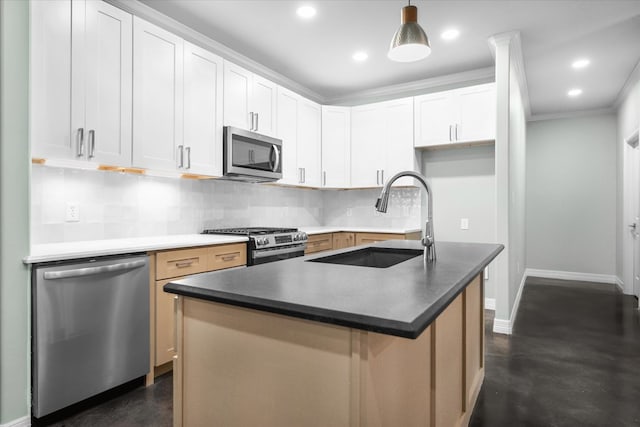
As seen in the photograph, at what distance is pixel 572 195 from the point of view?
19.9 ft

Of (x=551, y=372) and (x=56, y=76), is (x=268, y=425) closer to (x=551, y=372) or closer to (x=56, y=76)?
(x=56, y=76)

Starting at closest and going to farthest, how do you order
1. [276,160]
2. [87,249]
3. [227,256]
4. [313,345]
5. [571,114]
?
[313,345] < [87,249] < [227,256] < [276,160] < [571,114]

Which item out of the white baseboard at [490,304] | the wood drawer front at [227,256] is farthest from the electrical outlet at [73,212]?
the white baseboard at [490,304]

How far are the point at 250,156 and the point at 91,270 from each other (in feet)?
5.95

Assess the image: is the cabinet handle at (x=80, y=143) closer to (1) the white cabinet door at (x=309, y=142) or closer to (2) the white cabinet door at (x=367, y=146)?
(1) the white cabinet door at (x=309, y=142)

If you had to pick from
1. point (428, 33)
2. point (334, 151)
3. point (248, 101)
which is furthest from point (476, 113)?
point (248, 101)

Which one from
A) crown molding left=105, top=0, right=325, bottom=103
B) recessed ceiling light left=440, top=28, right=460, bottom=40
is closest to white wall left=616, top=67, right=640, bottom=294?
recessed ceiling light left=440, top=28, right=460, bottom=40

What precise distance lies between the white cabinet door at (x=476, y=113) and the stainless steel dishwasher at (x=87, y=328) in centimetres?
345

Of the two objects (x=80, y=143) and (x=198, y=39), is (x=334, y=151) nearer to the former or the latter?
(x=198, y=39)

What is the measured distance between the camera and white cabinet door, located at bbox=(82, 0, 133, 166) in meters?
2.38

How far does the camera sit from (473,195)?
14.9ft

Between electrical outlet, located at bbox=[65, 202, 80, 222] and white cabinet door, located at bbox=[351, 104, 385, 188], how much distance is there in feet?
10.2

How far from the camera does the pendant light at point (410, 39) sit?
201 cm

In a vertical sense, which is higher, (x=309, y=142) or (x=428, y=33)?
(x=428, y=33)
